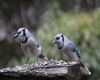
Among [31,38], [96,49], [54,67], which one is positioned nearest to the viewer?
[54,67]

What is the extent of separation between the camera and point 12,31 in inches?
440

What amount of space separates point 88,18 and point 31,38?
393 cm

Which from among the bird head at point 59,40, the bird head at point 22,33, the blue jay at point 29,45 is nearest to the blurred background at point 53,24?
the blue jay at point 29,45

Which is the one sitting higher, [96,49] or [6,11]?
[6,11]

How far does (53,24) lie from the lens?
8.88 metres

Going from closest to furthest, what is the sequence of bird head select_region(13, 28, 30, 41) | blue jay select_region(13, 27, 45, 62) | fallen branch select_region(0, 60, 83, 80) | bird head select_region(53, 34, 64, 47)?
fallen branch select_region(0, 60, 83, 80) < bird head select_region(53, 34, 64, 47) < bird head select_region(13, 28, 30, 41) < blue jay select_region(13, 27, 45, 62)

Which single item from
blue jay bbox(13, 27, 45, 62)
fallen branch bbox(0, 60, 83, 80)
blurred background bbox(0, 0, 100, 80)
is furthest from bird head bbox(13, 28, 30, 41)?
blurred background bbox(0, 0, 100, 80)

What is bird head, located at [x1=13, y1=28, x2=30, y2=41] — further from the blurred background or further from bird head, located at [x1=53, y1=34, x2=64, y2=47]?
the blurred background

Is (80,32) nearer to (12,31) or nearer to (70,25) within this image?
(70,25)

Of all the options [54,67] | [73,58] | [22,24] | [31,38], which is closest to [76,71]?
[54,67]

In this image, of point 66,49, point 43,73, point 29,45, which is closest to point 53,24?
point 29,45

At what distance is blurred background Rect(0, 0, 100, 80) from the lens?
8.20 meters

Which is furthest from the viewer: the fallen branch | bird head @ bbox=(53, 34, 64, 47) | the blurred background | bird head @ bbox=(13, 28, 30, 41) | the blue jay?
the blurred background

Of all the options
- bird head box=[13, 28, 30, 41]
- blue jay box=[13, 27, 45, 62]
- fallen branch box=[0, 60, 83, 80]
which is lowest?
fallen branch box=[0, 60, 83, 80]
